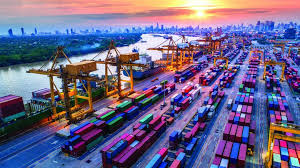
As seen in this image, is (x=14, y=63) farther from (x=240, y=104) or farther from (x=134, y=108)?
(x=240, y=104)

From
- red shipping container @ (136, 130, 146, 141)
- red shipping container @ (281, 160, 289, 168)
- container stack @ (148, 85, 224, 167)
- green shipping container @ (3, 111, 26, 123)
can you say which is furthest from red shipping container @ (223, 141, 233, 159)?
green shipping container @ (3, 111, 26, 123)

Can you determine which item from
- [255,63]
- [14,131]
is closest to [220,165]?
[14,131]

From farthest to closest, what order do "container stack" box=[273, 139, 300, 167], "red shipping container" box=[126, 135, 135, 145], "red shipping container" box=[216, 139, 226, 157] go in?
"red shipping container" box=[126, 135, 135, 145]
"red shipping container" box=[216, 139, 226, 157]
"container stack" box=[273, 139, 300, 167]

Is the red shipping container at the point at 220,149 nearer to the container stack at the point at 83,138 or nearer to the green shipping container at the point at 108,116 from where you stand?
the container stack at the point at 83,138

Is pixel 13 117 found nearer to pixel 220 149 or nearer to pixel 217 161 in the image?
pixel 217 161

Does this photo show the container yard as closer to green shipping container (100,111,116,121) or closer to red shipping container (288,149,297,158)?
red shipping container (288,149,297,158)

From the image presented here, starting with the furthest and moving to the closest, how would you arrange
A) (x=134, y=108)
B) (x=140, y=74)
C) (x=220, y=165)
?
(x=140, y=74) < (x=134, y=108) < (x=220, y=165)

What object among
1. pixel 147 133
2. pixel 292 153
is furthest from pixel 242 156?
pixel 147 133
